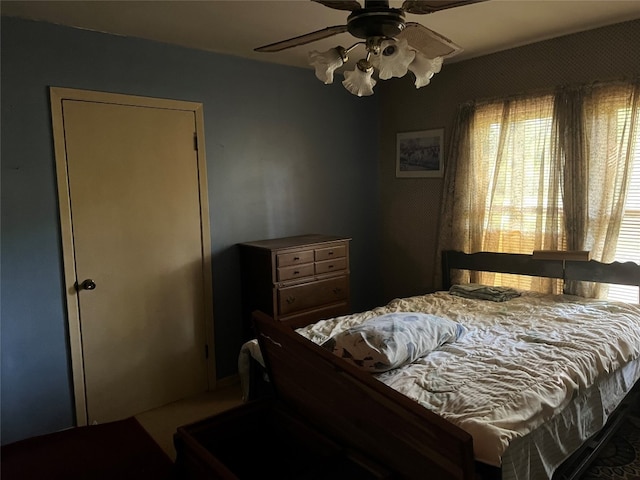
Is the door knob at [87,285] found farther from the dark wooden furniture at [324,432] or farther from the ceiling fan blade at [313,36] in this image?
the ceiling fan blade at [313,36]

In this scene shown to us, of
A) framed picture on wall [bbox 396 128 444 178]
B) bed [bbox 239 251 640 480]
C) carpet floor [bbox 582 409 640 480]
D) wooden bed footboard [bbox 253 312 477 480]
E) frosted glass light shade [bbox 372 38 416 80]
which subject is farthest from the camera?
framed picture on wall [bbox 396 128 444 178]

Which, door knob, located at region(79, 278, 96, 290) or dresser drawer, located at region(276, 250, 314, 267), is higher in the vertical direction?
dresser drawer, located at region(276, 250, 314, 267)

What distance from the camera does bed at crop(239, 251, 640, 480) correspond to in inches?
59.3

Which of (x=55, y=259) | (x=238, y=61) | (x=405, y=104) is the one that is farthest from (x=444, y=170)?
(x=55, y=259)

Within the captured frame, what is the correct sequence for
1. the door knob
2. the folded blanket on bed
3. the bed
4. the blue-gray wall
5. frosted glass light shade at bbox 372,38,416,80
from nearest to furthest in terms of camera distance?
the bed < frosted glass light shade at bbox 372,38,416,80 < the blue-gray wall < the door knob < the folded blanket on bed

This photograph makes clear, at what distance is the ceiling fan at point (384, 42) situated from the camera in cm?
163

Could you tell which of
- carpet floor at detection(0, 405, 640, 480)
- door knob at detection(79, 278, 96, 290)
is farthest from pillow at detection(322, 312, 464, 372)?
door knob at detection(79, 278, 96, 290)

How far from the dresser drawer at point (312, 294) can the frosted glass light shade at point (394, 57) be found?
73.0 inches

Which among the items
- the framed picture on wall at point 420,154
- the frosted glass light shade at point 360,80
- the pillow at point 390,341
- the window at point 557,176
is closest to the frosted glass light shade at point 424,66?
the frosted glass light shade at point 360,80

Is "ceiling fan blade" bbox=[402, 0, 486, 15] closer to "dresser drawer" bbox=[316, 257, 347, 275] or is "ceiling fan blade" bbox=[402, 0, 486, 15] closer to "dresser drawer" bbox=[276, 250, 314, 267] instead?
"dresser drawer" bbox=[276, 250, 314, 267]

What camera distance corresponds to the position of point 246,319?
355cm

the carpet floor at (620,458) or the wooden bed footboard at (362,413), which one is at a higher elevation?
the wooden bed footboard at (362,413)

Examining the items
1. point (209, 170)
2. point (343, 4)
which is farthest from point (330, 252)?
point (343, 4)

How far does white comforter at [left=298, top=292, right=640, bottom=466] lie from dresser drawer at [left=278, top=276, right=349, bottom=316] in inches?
27.0
